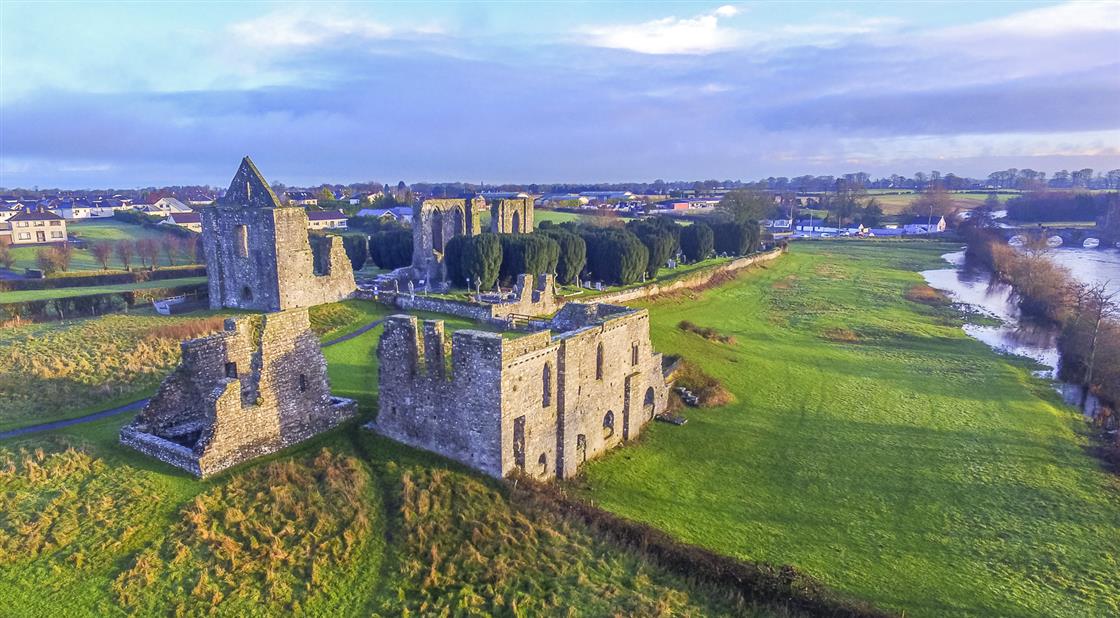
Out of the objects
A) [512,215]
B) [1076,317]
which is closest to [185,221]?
[512,215]

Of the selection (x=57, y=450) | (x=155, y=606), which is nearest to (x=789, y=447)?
(x=155, y=606)

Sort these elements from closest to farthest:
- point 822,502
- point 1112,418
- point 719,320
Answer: point 822,502, point 1112,418, point 719,320

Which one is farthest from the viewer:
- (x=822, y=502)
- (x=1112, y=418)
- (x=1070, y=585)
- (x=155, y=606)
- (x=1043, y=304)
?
(x=1043, y=304)

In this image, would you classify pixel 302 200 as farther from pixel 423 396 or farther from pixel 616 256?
pixel 423 396

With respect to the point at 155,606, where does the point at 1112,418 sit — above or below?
below

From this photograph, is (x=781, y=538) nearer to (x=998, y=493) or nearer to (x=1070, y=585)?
(x=1070, y=585)

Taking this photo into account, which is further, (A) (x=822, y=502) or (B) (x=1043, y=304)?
(B) (x=1043, y=304)

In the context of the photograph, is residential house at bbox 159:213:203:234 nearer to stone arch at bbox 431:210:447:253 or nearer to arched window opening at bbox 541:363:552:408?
stone arch at bbox 431:210:447:253

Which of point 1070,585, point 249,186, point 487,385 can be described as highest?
point 249,186
